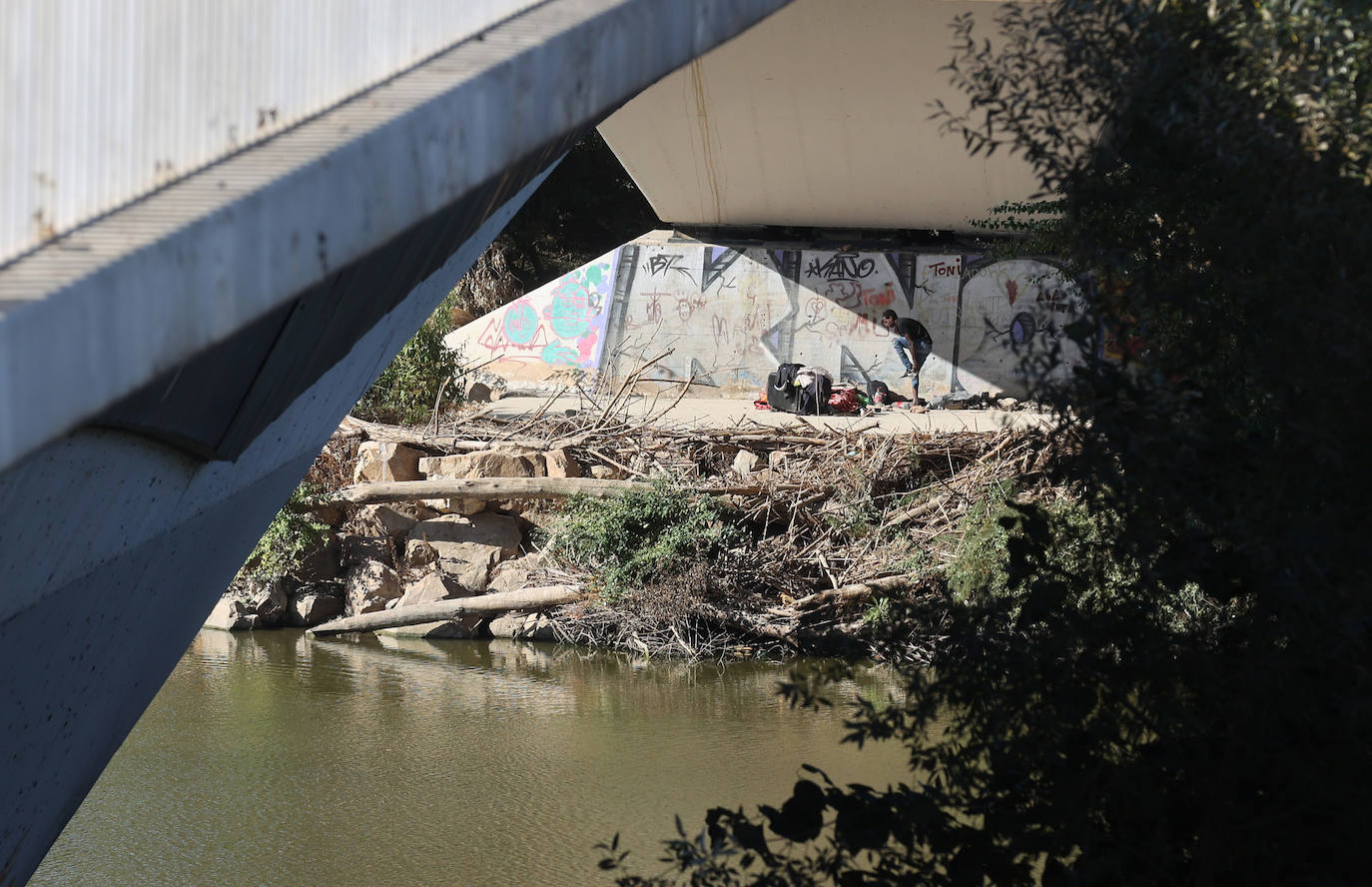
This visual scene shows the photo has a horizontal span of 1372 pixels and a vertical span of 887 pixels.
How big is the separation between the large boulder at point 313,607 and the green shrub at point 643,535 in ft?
7.72

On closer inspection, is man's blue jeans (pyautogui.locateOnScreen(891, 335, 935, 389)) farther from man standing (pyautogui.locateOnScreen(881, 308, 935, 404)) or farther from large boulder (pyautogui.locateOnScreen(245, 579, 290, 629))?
large boulder (pyautogui.locateOnScreen(245, 579, 290, 629))

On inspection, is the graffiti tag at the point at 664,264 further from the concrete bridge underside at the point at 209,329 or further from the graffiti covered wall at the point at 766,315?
the concrete bridge underside at the point at 209,329

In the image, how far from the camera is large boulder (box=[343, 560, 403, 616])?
1108cm

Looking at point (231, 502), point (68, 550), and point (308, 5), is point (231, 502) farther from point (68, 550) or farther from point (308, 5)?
point (308, 5)

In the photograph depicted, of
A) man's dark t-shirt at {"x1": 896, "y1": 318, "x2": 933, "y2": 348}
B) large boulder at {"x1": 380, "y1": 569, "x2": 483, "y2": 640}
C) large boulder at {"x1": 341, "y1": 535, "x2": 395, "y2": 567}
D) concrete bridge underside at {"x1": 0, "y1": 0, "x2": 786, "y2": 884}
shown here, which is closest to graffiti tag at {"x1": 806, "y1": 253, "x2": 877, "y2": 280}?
man's dark t-shirt at {"x1": 896, "y1": 318, "x2": 933, "y2": 348}

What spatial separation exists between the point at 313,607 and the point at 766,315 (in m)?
8.62

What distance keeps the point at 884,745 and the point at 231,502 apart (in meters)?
4.69

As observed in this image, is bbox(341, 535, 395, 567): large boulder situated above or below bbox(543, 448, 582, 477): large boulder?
below

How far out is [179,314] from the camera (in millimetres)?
1703

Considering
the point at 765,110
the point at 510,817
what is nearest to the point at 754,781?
the point at 510,817

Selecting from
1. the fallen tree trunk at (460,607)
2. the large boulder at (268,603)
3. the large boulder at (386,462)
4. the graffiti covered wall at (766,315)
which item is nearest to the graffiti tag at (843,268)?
the graffiti covered wall at (766,315)

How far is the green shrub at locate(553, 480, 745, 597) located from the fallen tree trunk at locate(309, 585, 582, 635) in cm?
38

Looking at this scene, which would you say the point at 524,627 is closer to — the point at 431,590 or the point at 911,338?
the point at 431,590

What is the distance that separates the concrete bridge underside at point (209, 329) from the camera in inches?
64.2
